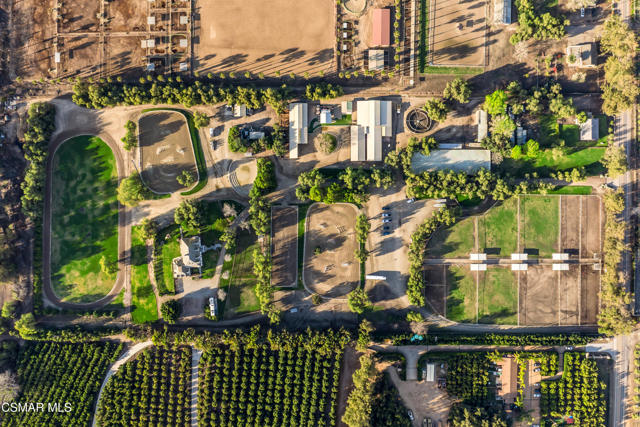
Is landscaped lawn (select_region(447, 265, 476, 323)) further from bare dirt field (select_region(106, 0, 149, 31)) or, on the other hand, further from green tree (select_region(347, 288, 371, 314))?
bare dirt field (select_region(106, 0, 149, 31))

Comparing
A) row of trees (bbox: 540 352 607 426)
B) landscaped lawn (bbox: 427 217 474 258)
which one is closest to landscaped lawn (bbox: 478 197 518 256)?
landscaped lawn (bbox: 427 217 474 258)

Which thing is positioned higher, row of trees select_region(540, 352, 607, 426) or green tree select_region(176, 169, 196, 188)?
green tree select_region(176, 169, 196, 188)

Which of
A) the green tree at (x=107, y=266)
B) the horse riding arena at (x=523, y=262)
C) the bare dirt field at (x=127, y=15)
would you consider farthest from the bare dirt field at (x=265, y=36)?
the horse riding arena at (x=523, y=262)

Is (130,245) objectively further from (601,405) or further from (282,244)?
(601,405)

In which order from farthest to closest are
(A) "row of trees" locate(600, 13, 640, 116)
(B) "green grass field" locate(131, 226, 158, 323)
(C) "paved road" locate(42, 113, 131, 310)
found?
(B) "green grass field" locate(131, 226, 158, 323) → (C) "paved road" locate(42, 113, 131, 310) → (A) "row of trees" locate(600, 13, 640, 116)

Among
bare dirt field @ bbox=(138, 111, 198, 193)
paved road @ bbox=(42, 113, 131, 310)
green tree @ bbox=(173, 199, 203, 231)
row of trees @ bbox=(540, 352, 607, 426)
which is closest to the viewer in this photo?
green tree @ bbox=(173, 199, 203, 231)

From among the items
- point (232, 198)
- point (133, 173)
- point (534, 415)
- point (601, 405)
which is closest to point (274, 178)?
point (232, 198)

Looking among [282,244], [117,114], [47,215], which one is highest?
[117,114]

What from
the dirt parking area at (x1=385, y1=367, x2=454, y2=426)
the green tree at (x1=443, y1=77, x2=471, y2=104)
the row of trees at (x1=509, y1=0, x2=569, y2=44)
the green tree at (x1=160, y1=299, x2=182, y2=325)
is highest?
the row of trees at (x1=509, y1=0, x2=569, y2=44)
